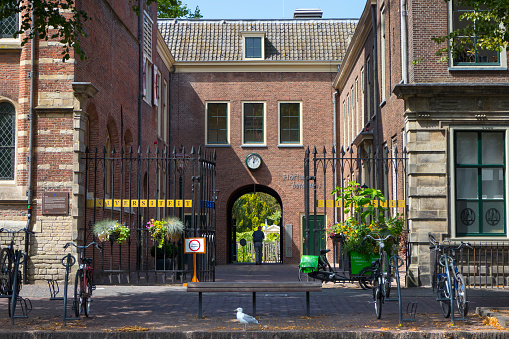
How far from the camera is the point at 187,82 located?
107ft

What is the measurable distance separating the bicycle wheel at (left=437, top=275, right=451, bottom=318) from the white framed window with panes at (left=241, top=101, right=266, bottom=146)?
74.1ft

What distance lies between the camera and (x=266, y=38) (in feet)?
111

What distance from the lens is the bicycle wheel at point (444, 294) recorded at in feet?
31.0

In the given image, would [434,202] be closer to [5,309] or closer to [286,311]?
[286,311]

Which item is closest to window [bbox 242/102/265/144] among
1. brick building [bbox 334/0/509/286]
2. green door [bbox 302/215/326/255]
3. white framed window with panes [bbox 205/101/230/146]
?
white framed window with panes [bbox 205/101/230/146]

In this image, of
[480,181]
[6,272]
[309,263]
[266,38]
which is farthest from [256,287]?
[266,38]

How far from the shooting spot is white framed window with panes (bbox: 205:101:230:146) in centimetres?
3228

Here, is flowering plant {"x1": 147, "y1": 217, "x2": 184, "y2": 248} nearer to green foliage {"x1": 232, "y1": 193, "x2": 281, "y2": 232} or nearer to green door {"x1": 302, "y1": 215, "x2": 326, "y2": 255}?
green door {"x1": 302, "y1": 215, "x2": 326, "y2": 255}

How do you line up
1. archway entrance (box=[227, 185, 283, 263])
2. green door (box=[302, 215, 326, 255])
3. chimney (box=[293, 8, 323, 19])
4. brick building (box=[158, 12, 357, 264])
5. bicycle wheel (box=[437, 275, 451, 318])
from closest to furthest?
bicycle wheel (box=[437, 275, 451, 318]) → green door (box=[302, 215, 326, 255]) → brick building (box=[158, 12, 357, 264]) → archway entrance (box=[227, 185, 283, 263]) → chimney (box=[293, 8, 323, 19])

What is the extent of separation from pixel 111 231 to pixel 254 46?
1916 cm

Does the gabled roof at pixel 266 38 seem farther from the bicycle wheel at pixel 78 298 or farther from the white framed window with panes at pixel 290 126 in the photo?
the bicycle wheel at pixel 78 298

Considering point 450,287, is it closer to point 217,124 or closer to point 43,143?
point 43,143

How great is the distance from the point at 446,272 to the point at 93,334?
4664mm

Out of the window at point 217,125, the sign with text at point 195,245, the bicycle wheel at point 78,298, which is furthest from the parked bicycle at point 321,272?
the window at point 217,125
